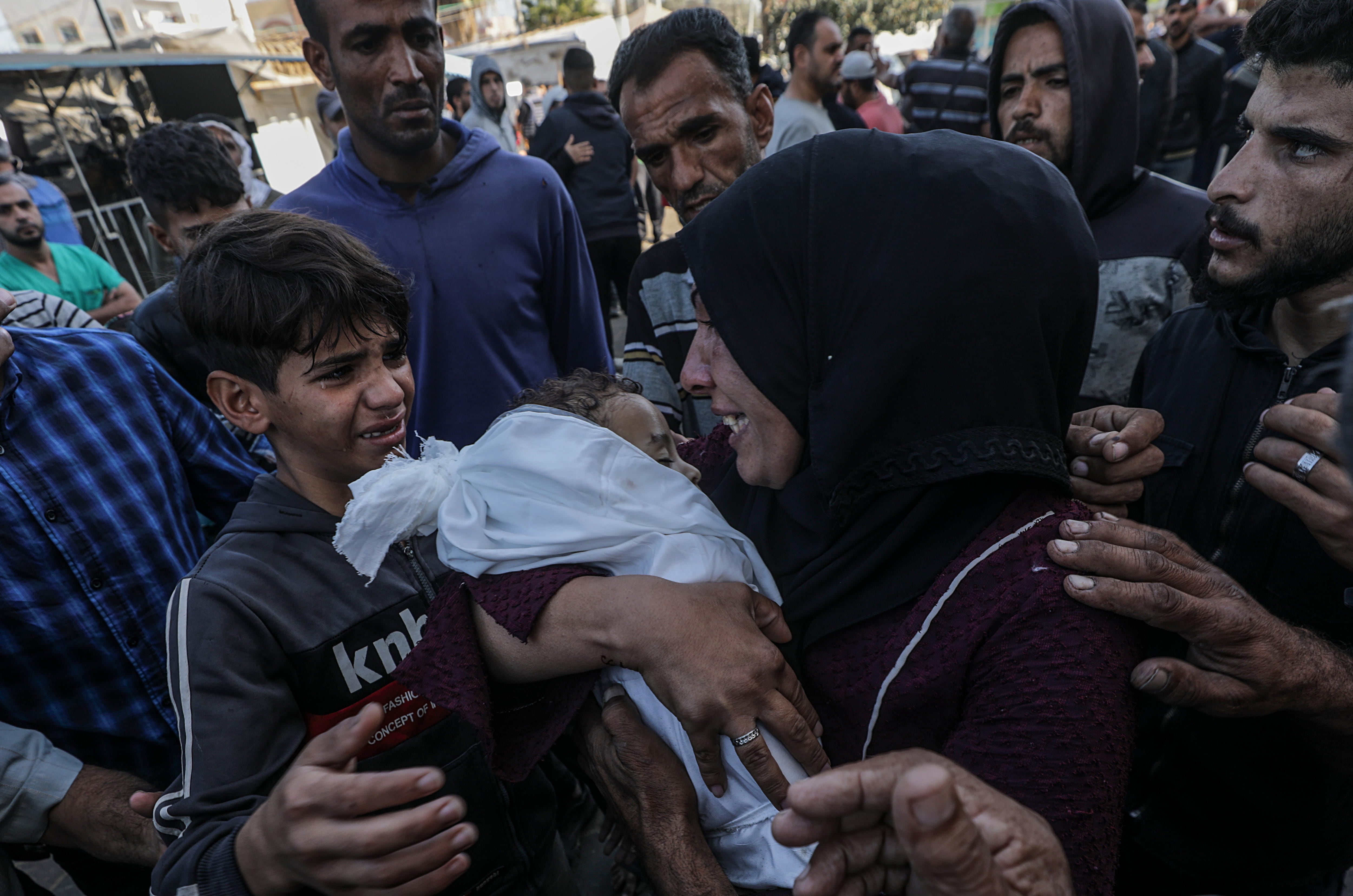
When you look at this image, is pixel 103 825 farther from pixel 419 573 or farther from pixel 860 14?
pixel 860 14

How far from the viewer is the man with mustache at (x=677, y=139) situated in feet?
8.62

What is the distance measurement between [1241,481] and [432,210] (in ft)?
9.02

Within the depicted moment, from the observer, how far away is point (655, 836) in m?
1.44

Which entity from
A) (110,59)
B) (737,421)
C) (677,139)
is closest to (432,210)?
(677,139)

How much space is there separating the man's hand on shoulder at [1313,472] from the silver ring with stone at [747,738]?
118 cm

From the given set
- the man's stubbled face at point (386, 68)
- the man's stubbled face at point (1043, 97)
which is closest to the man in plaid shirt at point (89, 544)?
the man's stubbled face at point (386, 68)

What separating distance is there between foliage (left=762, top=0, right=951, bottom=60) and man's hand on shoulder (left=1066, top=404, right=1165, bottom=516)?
97.0 feet

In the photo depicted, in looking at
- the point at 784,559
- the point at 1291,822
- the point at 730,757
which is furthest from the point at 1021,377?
the point at 1291,822

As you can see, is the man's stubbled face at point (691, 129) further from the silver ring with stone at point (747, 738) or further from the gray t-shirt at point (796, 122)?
the gray t-shirt at point (796, 122)

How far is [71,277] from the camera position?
4.39m

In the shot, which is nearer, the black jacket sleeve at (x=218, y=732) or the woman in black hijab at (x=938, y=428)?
the woman in black hijab at (x=938, y=428)

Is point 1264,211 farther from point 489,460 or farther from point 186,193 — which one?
point 186,193

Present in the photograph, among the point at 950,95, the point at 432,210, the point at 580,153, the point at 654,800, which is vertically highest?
the point at 432,210

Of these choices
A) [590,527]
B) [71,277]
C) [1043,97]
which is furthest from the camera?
[71,277]
